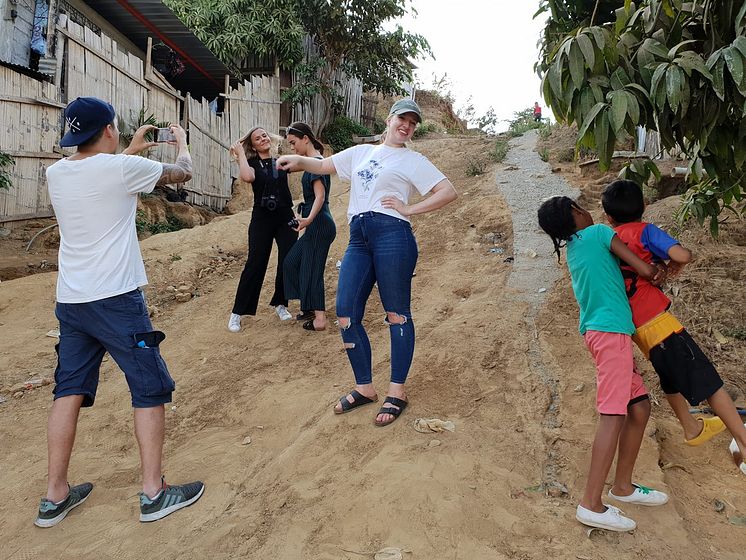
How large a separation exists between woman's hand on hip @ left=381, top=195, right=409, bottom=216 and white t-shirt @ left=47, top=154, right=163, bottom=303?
1.13 meters

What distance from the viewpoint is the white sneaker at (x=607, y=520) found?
230cm

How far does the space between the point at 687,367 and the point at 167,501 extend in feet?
7.60

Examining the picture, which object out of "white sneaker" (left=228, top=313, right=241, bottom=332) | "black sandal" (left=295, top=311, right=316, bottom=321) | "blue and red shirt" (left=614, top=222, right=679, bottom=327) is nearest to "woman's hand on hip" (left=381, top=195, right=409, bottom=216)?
→ "blue and red shirt" (left=614, top=222, right=679, bottom=327)

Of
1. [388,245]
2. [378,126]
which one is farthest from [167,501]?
[378,126]

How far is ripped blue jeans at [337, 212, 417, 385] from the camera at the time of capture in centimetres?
313

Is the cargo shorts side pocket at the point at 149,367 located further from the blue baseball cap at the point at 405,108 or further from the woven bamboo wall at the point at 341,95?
the woven bamboo wall at the point at 341,95

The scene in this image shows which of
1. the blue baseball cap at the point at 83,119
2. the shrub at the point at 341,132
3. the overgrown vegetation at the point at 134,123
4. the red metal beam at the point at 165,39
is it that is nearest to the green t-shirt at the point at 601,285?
the blue baseball cap at the point at 83,119

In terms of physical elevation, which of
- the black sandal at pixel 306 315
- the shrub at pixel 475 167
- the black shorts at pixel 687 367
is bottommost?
the black sandal at pixel 306 315

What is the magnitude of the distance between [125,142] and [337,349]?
6.44 metres

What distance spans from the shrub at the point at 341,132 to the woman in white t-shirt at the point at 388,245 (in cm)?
1204

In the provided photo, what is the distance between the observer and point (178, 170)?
2.82m

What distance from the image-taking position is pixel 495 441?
9.72ft

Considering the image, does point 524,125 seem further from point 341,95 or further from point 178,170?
point 178,170

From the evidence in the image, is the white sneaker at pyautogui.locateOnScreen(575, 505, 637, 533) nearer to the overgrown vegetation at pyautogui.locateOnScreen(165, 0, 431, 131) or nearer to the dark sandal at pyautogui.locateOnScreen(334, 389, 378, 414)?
the dark sandal at pyautogui.locateOnScreen(334, 389, 378, 414)
